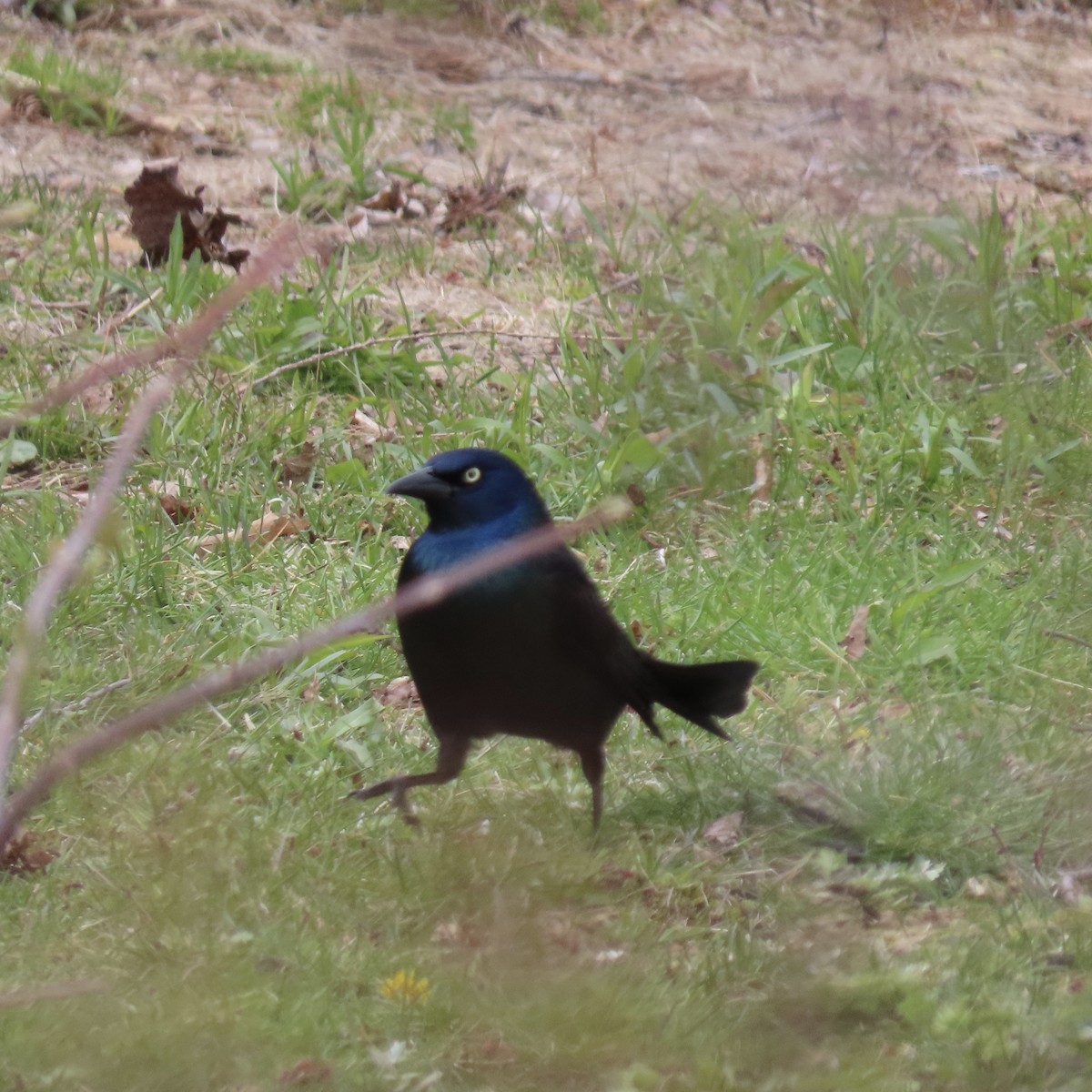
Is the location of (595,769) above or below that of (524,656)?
below

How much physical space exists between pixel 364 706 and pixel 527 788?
513 mm

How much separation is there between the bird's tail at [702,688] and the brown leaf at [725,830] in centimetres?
16

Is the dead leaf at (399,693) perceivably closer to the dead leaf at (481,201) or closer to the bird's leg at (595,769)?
the bird's leg at (595,769)

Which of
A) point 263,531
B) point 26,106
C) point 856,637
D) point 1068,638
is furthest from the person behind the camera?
point 26,106

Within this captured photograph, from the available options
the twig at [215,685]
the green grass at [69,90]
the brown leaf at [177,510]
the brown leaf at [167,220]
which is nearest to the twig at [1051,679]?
the brown leaf at [177,510]

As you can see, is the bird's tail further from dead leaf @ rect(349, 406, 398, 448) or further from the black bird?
dead leaf @ rect(349, 406, 398, 448)

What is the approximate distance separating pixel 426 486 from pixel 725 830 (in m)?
0.88

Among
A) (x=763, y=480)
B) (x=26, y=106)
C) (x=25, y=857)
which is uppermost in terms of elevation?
(x=26, y=106)

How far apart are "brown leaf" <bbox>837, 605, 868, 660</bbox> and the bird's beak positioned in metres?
1.20

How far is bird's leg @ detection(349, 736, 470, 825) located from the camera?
304cm

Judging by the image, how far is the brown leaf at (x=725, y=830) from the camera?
10.1 ft

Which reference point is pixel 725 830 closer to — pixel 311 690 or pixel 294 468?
pixel 311 690

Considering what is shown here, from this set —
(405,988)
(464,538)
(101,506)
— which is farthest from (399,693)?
(101,506)

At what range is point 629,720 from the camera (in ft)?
11.9
